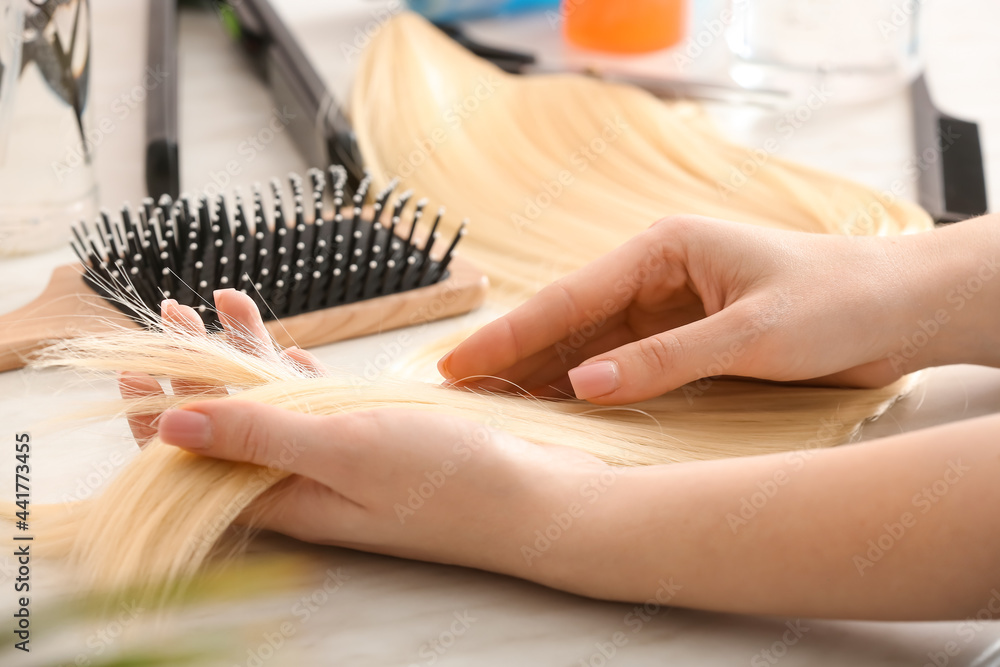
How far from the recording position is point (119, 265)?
81 centimetres

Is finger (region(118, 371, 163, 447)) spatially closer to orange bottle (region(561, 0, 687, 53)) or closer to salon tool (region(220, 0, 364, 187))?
salon tool (region(220, 0, 364, 187))

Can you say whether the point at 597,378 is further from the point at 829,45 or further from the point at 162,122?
the point at 829,45

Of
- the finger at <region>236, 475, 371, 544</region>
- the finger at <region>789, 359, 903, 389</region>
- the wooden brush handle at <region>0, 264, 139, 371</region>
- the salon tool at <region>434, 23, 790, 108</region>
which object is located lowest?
the finger at <region>789, 359, 903, 389</region>

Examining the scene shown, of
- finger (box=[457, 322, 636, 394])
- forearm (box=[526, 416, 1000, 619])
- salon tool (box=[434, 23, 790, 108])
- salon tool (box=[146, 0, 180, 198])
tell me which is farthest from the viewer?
salon tool (box=[434, 23, 790, 108])

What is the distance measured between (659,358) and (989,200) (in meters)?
0.70

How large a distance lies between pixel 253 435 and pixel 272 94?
88 centimetres

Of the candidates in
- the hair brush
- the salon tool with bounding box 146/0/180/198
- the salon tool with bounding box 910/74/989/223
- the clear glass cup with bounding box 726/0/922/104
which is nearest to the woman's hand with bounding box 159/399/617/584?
the hair brush

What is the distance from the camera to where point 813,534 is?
20.7 inches

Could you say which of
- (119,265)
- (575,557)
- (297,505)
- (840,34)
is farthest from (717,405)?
(840,34)

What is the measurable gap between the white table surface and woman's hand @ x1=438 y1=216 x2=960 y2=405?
0.10 metres

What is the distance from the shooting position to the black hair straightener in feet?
3.43

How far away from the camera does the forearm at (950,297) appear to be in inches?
28.7

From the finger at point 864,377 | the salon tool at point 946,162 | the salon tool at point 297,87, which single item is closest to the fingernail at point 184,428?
the finger at point 864,377

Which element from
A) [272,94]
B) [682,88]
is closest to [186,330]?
[272,94]
